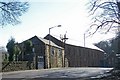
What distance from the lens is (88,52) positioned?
4186 inches

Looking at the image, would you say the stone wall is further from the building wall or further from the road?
the building wall

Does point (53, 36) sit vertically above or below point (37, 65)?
above

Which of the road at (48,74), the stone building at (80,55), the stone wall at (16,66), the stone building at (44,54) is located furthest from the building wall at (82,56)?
the road at (48,74)

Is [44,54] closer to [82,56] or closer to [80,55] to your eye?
[80,55]

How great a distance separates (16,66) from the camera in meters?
46.5

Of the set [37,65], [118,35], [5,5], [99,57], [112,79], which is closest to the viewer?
[112,79]

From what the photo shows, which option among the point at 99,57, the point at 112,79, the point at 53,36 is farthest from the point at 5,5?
the point at 99,57

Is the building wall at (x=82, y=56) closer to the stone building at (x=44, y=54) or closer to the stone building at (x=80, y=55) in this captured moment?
the stone building at (x=80, y=55)

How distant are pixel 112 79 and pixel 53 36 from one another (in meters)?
67.8

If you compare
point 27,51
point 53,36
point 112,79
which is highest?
point 53,36

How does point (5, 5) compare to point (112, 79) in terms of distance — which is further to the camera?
point (5, 5)

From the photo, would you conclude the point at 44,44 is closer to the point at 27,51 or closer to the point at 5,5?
the point at 27,51

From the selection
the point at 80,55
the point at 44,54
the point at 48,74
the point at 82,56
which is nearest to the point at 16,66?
the point at 48,74

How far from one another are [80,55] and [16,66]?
5601 cm
